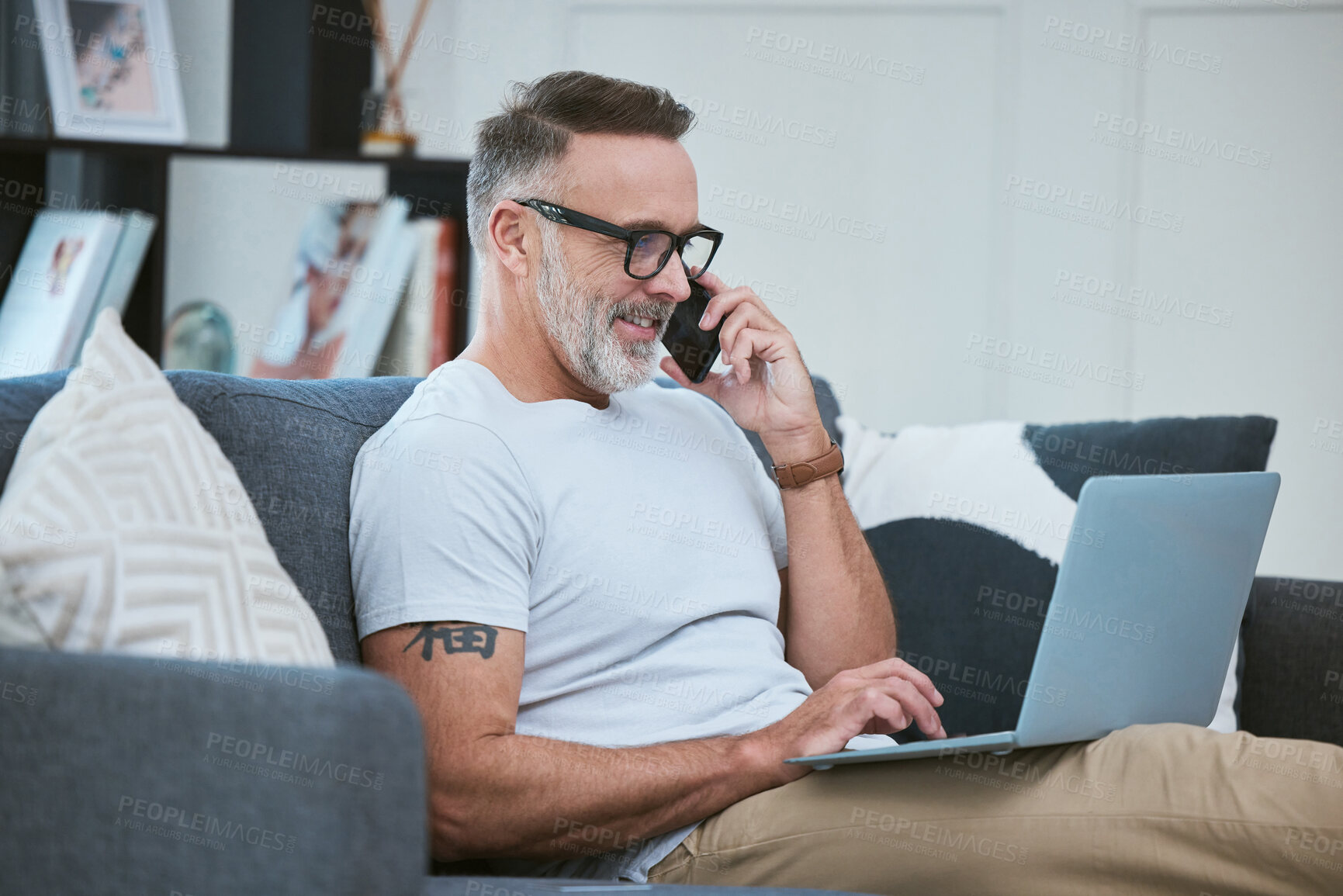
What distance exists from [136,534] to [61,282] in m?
1.79

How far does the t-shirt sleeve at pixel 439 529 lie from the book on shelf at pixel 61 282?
1.47 meters

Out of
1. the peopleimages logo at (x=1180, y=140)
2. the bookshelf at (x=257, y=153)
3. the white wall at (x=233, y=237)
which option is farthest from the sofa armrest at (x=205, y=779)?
the peopleimages logo at (x=1180, y=140)

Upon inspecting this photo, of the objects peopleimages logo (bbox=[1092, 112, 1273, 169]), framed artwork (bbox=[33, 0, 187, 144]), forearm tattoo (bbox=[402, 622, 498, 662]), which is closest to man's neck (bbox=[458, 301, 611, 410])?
forearm tattoo (bbox=[402, 622, 498, 662])

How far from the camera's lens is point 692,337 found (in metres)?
1.50

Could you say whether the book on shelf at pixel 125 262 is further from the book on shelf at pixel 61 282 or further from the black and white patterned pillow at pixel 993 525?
the black and white patterned pillow at pixel 993 525

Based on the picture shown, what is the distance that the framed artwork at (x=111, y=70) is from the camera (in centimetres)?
249

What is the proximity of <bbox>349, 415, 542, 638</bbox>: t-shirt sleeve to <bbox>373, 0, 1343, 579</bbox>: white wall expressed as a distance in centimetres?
183

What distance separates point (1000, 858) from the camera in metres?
1.05

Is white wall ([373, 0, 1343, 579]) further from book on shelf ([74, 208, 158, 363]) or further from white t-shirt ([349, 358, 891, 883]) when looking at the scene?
white t-shirt ([349, 358, 891, 883])

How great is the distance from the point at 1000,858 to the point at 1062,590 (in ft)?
0.86

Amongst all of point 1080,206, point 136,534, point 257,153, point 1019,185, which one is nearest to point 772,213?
point 1019,185

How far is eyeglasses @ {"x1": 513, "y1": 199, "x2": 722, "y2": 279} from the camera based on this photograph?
1.36 meters

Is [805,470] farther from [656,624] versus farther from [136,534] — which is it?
[136,534]

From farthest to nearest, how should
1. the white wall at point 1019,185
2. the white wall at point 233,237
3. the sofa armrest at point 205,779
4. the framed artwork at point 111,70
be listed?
the white wall at point 233,237 < the white wall at point 1019,185 < the framed artwork at point 111,70 < the sofa armrest at point 205,779
